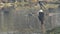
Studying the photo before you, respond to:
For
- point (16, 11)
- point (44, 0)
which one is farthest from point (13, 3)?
point (44, 0)

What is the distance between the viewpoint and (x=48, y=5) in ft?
27.2

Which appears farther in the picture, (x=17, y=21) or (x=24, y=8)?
(x=24, y=8)

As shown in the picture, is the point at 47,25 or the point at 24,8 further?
the point at 24,8

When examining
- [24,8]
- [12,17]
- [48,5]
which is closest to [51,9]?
[48,5]

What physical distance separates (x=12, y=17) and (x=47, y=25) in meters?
1.31

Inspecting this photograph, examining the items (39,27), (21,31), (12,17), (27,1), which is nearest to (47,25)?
(39,27)

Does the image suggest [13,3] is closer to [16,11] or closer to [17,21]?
[16,11]

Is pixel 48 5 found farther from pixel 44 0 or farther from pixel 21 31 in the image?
pixel 21 31

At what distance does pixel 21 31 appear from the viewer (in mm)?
6730

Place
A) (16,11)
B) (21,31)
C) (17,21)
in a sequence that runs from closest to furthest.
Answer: (21,31) → (17,21) → (16,11)

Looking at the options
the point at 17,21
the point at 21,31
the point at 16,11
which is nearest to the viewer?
the point at 21,31

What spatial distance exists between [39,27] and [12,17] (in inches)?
47.0

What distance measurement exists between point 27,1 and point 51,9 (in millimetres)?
980

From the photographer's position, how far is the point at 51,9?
8.22 meters
